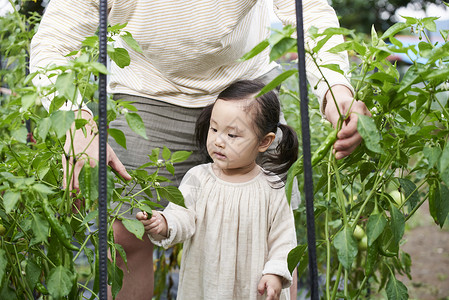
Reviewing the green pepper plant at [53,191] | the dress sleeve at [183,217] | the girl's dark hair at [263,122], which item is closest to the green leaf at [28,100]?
the green pepper plant at [53,191]

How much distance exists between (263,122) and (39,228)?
805 mm

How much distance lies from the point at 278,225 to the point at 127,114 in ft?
2.29

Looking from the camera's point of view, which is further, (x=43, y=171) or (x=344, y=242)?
(x=43, y=171)

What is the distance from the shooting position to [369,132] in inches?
44.8

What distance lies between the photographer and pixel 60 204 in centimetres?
122

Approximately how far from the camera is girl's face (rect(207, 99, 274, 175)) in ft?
5.55

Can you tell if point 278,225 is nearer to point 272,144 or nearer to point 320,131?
point 272,144

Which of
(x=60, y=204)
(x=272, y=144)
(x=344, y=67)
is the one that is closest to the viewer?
(x=60, y=204)

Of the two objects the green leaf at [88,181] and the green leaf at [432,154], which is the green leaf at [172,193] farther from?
the green leaf at [432,154]

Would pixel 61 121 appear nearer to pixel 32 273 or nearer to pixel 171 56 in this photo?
pixel 32 273

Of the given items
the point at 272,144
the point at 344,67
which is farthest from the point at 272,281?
the point at 344,67

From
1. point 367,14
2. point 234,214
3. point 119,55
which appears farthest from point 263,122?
point 367,14

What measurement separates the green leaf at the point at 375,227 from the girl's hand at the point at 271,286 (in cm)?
46

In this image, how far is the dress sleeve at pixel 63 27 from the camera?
165cm
